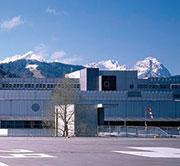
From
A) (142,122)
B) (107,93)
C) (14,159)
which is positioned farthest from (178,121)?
(14,159)

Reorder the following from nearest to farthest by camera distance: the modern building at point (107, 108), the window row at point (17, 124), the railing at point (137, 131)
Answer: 1. the railing at point (137, 131)
2. the window row at point (17, 124)
3. the modern building at point (107, 108)

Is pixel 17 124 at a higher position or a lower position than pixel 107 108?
lower

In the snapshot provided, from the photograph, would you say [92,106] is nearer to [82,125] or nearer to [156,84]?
[82,125]

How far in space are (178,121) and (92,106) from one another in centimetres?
5839

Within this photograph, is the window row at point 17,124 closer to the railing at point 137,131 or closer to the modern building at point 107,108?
the modern building at point 107,108

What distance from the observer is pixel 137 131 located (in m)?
60.3

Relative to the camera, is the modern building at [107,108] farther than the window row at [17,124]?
Yes

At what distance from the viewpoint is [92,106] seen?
66750mm

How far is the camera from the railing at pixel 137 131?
6001 cm

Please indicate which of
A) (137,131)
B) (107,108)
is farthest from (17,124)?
(137,131)

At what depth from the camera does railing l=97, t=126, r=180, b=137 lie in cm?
6001

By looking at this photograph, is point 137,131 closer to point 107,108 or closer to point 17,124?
point 107,108

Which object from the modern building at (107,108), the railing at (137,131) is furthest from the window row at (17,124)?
the railing at (137,131)

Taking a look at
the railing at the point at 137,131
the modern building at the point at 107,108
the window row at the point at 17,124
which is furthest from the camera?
the modern building at the point at 107,108
